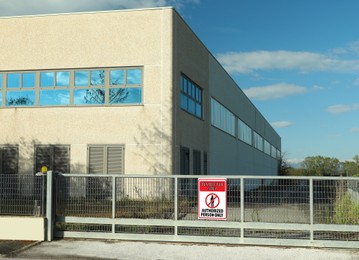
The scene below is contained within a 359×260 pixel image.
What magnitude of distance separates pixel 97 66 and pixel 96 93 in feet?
3.78

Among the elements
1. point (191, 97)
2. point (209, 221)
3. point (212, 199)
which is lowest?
point (209, 221)

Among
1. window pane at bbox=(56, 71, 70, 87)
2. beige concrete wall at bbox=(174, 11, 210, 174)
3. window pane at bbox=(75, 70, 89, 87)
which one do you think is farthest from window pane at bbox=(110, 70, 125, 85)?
beige concrete wall at bbox=(174, 11, 210, 174)

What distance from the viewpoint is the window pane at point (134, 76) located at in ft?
63.0

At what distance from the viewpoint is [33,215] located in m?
11.2

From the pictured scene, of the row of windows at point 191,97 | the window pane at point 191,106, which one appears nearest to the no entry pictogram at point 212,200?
the row of windows at point 191,97

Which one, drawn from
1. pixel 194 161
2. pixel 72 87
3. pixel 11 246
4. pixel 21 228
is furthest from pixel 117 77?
pixel 11 246

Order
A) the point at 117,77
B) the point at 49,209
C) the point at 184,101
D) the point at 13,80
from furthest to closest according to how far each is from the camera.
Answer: the point at 184,101
the point at 13,80
the point at 117,77
the point at 49,209

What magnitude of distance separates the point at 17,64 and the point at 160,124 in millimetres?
7111

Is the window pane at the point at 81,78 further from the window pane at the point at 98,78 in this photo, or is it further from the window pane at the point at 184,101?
the window pane at the point at 184,101

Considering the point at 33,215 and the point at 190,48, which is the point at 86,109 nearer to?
the point at 190,48

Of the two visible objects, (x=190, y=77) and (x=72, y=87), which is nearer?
(x=72, y=87)

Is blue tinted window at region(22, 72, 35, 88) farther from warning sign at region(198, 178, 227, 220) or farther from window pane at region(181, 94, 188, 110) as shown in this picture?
warning sign at region(198, 178, 227, 220)

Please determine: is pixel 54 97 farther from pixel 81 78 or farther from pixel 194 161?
pixel 194 161

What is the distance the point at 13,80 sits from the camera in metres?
20.5
